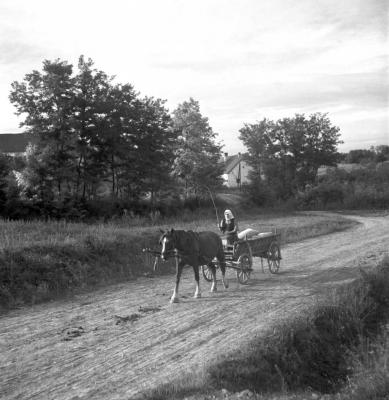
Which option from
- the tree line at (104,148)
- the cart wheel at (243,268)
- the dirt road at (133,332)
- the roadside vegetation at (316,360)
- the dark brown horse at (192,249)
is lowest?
the roadside vegetation at (316,360)

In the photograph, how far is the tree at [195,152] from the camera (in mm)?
42781

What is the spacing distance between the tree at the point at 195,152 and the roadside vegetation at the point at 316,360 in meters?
31.9

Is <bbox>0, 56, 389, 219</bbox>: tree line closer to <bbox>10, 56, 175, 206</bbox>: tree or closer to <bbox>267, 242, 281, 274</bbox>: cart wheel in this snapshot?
<bbox>10, 56, 175, 206</bbox>: tree

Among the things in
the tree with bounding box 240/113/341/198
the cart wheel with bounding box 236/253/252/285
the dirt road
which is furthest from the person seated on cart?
the tree with bounding box 240/113/341/198

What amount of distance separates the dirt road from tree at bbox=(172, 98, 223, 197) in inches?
1154

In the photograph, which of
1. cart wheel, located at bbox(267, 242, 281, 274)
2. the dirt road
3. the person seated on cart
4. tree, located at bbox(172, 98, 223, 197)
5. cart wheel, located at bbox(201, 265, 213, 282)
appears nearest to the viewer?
the dirt road

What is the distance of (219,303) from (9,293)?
17.0 feet

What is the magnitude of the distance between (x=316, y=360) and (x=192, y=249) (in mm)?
3756

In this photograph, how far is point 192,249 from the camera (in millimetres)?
10906

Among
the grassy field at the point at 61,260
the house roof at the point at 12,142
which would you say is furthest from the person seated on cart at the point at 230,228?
the house roof at the point at 12,142

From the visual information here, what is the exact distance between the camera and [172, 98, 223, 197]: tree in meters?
42.8

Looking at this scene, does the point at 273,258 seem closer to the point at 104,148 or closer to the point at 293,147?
the point at 104,148

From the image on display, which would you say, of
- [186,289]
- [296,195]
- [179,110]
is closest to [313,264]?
[186,289]

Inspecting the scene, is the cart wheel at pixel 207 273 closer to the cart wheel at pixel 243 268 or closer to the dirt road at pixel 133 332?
the dirt road at pixel 133 332
